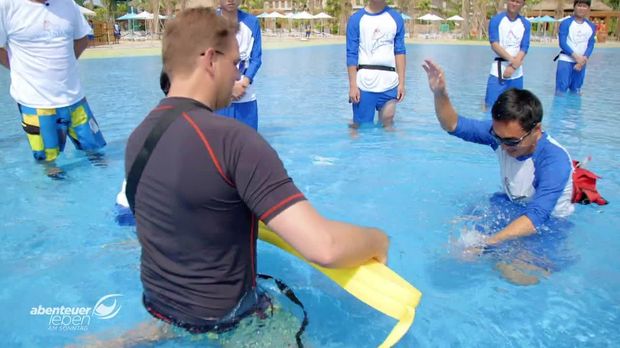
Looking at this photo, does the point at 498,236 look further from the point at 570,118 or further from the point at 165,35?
the point at 570,118

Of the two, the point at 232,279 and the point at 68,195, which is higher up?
the point at 232,279

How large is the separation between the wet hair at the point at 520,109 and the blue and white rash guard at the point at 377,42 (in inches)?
146

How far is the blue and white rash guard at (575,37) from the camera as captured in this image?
1004cm

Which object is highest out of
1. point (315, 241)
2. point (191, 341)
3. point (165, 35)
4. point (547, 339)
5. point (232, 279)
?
point (165, 35)

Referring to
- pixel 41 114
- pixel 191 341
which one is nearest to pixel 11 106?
pixel 41 114

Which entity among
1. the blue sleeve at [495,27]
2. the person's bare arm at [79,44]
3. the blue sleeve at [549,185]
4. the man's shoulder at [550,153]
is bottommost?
the blue sleeve at [549,185]

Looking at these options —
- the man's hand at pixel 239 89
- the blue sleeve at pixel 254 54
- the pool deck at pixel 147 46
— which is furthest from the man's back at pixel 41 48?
the pool deck at pixel 147 46

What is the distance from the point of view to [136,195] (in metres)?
1.78

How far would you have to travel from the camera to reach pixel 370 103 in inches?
275

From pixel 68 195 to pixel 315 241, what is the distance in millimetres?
4021

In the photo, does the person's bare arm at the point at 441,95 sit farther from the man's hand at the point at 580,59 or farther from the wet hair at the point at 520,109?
the man's hand at the point at 580,59

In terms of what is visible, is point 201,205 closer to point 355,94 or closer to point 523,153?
point 523,153

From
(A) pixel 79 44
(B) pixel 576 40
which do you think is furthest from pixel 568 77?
(A) pixel 79 44

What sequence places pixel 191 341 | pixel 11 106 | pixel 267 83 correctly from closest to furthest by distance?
1. pixel 191 341
2. pixel 11 106
3. pixel 267 83
